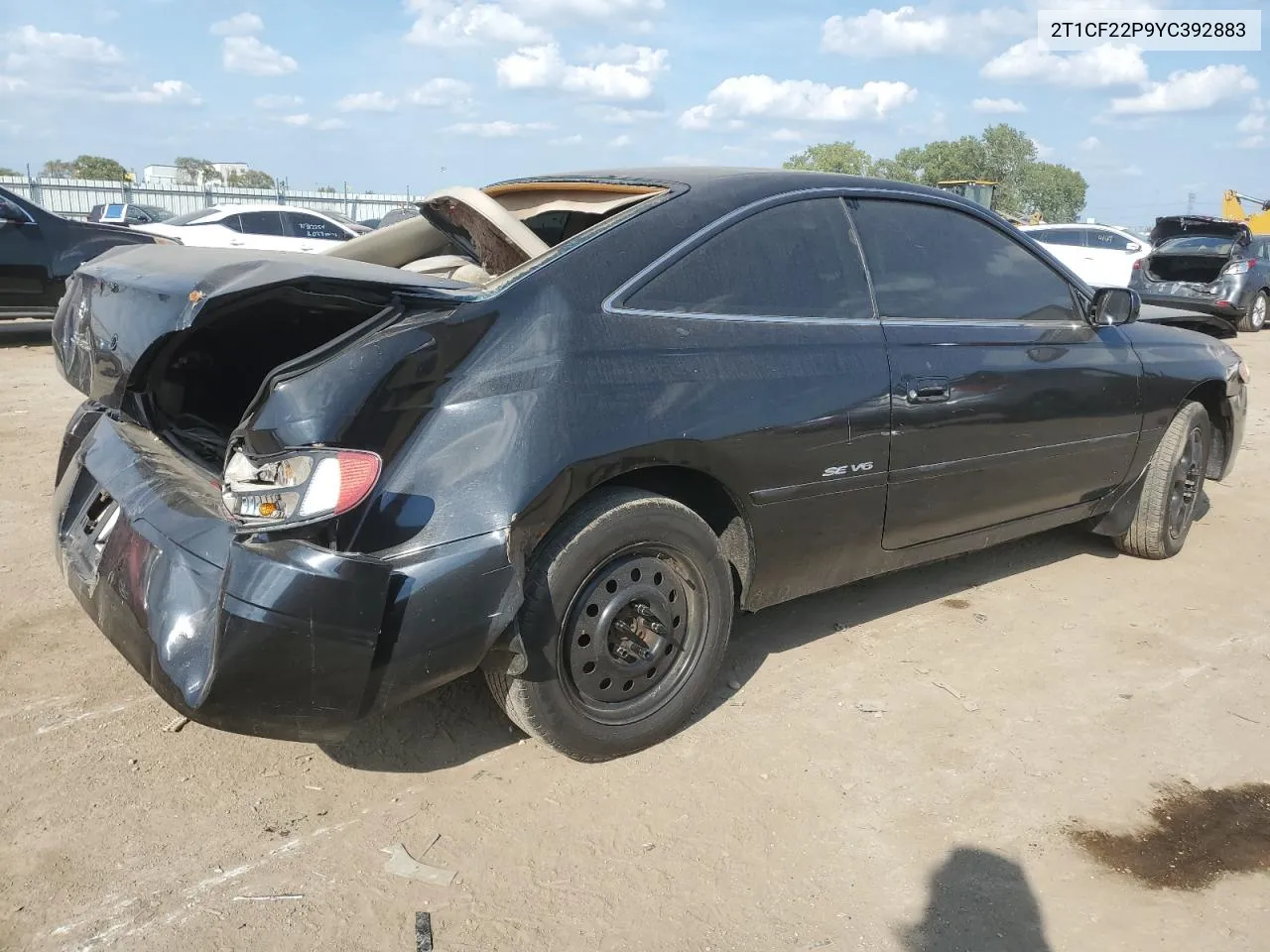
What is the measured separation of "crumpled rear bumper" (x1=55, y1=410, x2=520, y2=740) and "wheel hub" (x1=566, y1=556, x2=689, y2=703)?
0.35 metres

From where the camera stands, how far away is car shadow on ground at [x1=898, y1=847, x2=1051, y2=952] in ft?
7.54

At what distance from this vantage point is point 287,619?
2258 millimetres

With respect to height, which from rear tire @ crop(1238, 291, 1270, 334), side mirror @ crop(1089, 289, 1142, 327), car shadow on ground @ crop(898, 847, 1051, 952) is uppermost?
side mirror @ crop(1089, 289, 1142, 327)

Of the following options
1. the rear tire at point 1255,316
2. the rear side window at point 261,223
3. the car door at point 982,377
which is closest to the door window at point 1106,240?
the rear tire at point 1255,316

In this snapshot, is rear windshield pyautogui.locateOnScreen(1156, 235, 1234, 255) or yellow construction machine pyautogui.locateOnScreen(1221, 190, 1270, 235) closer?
rear windshield pyautogui.locateOnScreen(1156, 235, 1234, 255)

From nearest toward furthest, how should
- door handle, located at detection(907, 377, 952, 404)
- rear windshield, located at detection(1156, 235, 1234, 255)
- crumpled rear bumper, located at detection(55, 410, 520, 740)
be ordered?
crumpled rear bumper, located at detection(55, 410, 520, 740) → door handle, located at detection(907, 377, 952, 404) → rear windshield, located at detection(1156, 235, 1234, 255)

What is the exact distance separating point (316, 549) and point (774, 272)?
1.66 m

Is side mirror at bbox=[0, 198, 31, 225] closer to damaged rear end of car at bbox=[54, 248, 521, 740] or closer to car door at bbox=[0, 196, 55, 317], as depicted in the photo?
car door at bbox=[0, 196, 55, 317]

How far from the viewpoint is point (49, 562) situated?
4.20 m

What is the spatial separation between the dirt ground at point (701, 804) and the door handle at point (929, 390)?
970 mm

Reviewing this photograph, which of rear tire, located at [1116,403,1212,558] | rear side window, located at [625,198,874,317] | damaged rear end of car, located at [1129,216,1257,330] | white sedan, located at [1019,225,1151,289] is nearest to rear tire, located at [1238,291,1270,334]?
damaged rear end of car, located at [1129,216,1257,330]

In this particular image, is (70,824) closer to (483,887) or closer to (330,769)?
(330,769)

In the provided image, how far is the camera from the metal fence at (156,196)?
29.0m

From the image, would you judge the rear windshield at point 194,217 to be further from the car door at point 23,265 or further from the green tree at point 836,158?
the green tree at point 836,158
